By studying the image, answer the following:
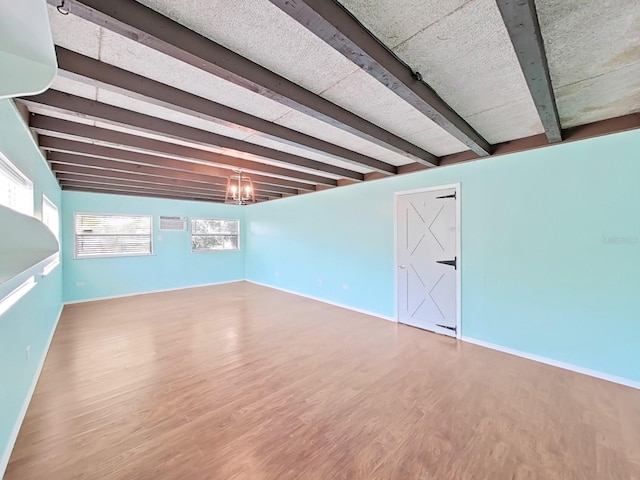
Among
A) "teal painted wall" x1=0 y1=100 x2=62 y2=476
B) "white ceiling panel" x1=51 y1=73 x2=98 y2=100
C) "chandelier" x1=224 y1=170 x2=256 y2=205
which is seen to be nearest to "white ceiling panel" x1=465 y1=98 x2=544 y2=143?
"chandelier" x1=224 y1=170 x2=256 y2=205

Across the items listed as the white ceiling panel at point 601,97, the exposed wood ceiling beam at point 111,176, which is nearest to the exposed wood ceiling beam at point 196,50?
the white ceiling panel at point 601,97

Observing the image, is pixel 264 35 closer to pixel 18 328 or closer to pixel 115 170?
pixel 18 328

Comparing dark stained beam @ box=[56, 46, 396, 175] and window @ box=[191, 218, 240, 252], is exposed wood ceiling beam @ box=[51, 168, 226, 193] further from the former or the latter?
dark stained beam @ box=[56, 46, 396, 175]

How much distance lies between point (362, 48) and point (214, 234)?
23.3 feet

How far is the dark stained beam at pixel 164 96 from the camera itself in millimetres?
1670

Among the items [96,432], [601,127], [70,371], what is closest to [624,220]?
[601,127]

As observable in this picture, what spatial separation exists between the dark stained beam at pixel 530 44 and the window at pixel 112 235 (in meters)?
7.20

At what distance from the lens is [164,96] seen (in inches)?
77.8

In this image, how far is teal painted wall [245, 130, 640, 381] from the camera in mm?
2650

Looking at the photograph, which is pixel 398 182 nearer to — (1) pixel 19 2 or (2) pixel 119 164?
(2) pixel 119 164

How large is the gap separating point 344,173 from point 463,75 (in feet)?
8.56

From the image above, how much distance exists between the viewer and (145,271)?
655 centimetres

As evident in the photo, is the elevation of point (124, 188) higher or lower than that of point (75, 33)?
lower

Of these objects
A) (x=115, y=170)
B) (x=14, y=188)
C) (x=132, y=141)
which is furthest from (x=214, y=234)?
(x=14, y=188)
